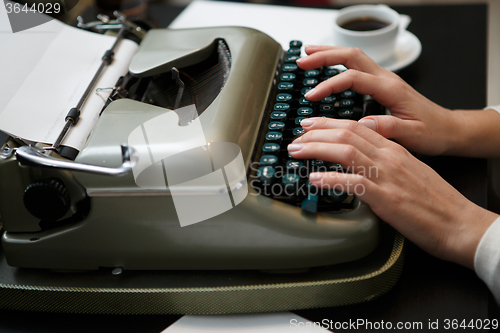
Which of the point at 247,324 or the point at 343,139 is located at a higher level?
the point at 343,139

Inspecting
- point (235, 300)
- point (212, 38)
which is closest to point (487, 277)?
point (235, 300)

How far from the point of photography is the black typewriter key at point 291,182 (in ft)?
2.40

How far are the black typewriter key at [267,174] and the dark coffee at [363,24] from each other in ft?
2.40

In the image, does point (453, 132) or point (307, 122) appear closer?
point (307, 122)

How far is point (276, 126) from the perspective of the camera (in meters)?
0.84

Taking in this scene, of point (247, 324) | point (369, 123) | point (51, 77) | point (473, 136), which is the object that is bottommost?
point (247, 324)

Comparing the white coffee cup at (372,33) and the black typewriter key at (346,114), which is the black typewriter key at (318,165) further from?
Result: the white coffee cup at (372,33)

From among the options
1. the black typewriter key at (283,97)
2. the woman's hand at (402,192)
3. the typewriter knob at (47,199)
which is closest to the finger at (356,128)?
the woman's hand at (402,192)

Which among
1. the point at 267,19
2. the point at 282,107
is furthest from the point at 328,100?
the point at 267,19

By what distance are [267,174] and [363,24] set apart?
2.53 feet

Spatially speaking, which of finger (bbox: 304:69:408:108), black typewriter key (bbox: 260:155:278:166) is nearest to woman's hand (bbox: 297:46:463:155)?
finger (bbox: 304:69:408:108)

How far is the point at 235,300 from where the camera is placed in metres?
0.73

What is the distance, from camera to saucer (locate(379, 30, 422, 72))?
1.25 meters

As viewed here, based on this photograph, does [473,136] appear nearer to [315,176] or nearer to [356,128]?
[356,128]
